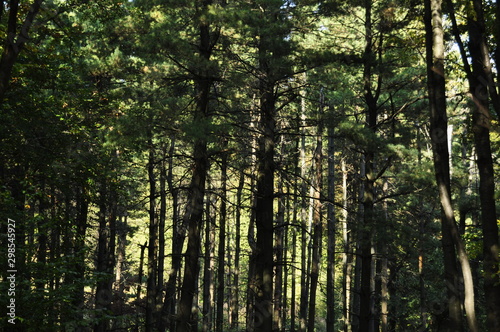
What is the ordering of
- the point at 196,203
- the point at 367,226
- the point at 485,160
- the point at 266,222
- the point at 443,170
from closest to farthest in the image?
the point at 443,170 → the point at 485,160 → the point at 196,203 → the point at 367,226 → the point at 266,222

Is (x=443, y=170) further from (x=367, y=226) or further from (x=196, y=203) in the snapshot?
(x=196, y=203)

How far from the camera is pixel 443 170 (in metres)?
7.91

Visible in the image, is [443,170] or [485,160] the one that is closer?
[443,170]

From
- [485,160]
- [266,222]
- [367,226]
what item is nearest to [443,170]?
[485,160]

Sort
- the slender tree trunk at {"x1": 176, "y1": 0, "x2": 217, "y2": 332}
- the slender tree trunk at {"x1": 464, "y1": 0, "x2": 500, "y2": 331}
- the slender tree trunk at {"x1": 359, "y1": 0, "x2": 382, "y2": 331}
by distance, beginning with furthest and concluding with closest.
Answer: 1. the slender tree trunk at {"x1": 359, "y1": 0, "x2": 382, "y2": 331}
2. the slender tree trunk at {"x1": 176, "y1": 0, "x2": 217, "y2": 332}
3. the slender tree trunk at {"x1": 464, "y1": 0, "x2": 500, "y2": 331}

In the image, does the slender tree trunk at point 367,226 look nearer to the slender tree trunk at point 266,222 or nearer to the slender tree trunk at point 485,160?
the slender tree trunk at point 266,222

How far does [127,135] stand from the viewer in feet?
34.2

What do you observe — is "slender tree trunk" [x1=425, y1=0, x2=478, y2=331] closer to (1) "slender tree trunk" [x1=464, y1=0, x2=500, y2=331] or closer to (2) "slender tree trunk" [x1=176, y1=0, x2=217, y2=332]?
(1) "slender tree trunk" [x1=464, y1=0, x2=500, y2=331]

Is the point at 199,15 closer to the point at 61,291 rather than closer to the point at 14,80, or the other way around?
the point at 14,80

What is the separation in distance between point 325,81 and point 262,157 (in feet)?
8.58

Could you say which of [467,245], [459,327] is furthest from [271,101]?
[467,245]

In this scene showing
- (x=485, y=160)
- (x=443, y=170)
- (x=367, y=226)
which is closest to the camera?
(x=443, y=170)

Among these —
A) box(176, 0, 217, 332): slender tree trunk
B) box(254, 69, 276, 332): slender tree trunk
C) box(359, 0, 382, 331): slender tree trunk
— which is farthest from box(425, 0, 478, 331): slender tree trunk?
box(176, 0, 217, 332): slender tree trunk

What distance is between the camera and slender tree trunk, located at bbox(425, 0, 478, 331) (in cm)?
746
